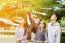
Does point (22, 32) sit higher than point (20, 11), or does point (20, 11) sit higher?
point (20, 11)

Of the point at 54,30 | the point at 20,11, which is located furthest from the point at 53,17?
the point at 20,11

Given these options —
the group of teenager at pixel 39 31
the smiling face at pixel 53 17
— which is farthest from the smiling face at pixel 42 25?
the smiling face at pixel 53 17

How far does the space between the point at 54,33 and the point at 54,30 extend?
3cm

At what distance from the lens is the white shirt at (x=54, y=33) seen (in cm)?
196

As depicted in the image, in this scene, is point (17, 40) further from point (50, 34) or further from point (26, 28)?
point (50, 34)

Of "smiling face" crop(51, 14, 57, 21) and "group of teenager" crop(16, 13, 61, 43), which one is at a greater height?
"smiling face" crop(51, 14, 57, 21)

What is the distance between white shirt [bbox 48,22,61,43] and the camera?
1.96 metres

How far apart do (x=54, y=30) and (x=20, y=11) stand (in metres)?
0.42

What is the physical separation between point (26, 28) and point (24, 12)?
6.8 inches

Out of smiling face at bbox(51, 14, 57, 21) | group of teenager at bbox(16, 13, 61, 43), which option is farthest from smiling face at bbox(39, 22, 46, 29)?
smiling face at bbox(51, 14, 57, 21)

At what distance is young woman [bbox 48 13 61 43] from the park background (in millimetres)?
42

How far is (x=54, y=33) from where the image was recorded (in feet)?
6.47

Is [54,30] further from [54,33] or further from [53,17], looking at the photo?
[53,17]

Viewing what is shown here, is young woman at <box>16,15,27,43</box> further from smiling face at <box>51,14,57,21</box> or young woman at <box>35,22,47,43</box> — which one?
smiling face at <box>51,14,57,21</box>
